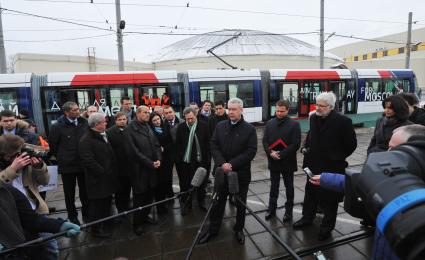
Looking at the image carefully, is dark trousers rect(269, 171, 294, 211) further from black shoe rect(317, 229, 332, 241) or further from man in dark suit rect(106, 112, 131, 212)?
man in dark suit rect(106, 112, 131, 212)

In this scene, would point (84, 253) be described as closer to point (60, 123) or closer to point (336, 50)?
point (60, 123)

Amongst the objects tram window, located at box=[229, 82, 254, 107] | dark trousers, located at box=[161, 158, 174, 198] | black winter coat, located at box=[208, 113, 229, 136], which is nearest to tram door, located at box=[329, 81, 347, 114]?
tram window, located at box=[229, 82, 254, 107]

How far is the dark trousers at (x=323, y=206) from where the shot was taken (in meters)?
3.42

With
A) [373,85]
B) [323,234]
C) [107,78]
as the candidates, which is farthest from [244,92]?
[323,234]

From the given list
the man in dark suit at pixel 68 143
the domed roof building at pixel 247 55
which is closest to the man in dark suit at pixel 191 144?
the man in dark suit at pixel 68 143

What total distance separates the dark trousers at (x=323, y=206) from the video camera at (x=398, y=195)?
2.49m

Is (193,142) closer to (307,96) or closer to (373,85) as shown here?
(307,96)

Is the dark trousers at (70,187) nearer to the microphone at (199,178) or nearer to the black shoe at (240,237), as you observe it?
the microphone at (199,178)

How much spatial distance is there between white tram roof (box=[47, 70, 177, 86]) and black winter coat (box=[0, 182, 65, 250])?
26.8 feet

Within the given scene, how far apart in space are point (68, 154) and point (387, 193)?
4019 mm

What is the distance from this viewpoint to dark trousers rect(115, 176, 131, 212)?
4.34 meters

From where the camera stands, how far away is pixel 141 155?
12.4 feet

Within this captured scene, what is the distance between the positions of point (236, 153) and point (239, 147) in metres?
0.08

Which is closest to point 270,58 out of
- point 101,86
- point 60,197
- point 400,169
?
point 101,86
